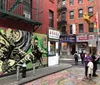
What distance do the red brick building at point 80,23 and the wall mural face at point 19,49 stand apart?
17683 mm

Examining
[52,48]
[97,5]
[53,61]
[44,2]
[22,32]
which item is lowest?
[53,61]

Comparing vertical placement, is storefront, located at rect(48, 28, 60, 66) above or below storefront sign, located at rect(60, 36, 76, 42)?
below

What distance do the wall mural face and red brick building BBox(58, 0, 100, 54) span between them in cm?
1768

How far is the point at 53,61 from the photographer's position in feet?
59.2

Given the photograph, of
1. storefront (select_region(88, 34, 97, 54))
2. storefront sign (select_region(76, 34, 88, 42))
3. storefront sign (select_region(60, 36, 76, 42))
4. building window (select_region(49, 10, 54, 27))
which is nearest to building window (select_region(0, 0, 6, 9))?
building window (select_region(49, 10, 54, 27))

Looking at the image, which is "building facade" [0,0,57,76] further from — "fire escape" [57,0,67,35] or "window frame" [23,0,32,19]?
"fire escape" [57,0,67,35]

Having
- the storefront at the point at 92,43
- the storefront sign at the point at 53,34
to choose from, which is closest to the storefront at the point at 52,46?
the storefront sign at the point at 53,34

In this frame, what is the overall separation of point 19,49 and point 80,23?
2254cm

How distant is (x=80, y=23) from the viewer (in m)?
33.4

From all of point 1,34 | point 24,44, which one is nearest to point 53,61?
point 24,44

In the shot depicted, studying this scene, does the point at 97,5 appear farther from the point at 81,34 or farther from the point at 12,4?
the point at 12,4

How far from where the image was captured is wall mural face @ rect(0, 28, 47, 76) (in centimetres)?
1130

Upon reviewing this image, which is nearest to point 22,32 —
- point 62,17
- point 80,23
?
point 80,23

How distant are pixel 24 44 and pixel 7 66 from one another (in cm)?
238
